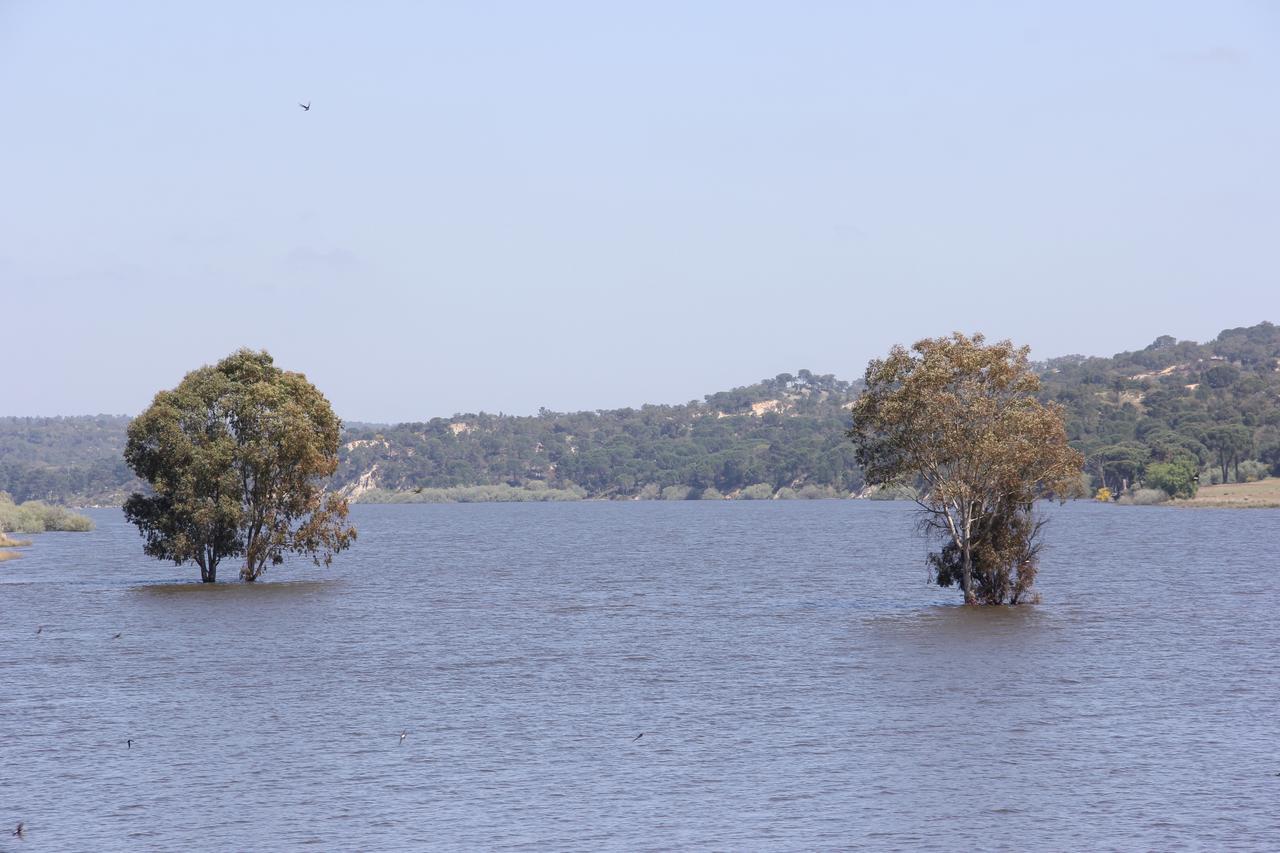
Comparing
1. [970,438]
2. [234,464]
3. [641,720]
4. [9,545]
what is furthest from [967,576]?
[9,545]

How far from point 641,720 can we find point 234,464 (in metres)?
49.1

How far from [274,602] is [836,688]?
136 ft

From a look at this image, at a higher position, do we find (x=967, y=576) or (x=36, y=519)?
(x=36, y=519)

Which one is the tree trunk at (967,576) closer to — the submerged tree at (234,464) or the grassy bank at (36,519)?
the submerged tree at (234,464)

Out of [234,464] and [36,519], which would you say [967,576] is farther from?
[36,519]

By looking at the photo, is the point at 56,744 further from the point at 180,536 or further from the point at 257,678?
the point at 180,536

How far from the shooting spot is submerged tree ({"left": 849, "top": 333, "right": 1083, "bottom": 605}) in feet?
218

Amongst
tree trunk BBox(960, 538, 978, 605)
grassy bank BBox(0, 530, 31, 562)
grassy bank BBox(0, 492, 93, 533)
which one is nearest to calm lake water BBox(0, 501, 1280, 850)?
tree trunk BBox(960, 538, 978, 605)

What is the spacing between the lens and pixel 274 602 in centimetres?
8125

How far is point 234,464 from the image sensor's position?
86.9 m

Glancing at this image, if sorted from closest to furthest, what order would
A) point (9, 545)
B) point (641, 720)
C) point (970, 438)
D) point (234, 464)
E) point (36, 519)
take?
point (641, 720), point (970, 438), point (234, 464), point (9, 545), point (36, 519)

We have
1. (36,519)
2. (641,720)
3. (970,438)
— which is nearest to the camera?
(641,720)

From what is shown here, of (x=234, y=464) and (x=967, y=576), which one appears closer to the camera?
(x=967, y=576)

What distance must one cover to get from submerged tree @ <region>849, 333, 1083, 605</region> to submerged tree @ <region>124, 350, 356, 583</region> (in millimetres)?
35155
